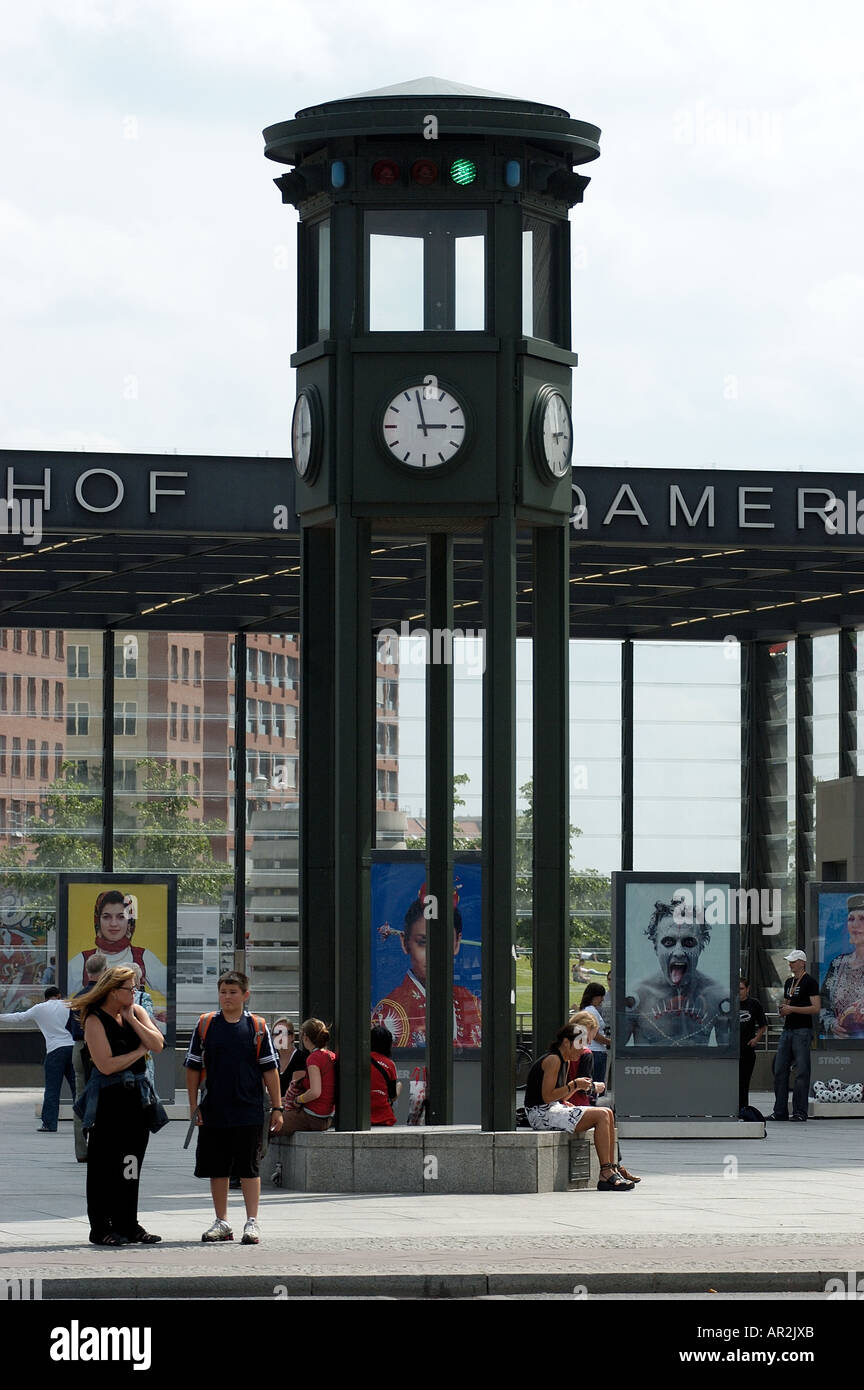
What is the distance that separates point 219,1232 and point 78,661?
19730 millimetres

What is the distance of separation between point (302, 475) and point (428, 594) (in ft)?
5.12

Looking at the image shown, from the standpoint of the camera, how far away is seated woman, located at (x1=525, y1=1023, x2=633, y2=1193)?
734 inches

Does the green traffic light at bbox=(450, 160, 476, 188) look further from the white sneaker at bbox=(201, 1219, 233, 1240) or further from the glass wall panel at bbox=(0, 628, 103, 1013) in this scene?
the glass wall panel at bbox=(0, 628, 103, 1013)

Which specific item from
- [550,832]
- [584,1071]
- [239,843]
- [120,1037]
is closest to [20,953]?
[239,843]

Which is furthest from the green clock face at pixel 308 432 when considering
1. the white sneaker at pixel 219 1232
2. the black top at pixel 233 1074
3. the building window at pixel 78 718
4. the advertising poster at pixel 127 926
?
the building window at pixel 78 718

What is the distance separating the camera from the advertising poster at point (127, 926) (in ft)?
84.5

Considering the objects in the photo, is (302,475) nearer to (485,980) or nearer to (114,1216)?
(485,980)

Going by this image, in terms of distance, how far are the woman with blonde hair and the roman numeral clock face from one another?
505 cm

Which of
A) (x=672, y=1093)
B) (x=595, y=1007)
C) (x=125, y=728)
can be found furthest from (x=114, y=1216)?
(x=125, y=728)

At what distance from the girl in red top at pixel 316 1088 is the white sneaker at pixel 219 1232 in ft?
11.5

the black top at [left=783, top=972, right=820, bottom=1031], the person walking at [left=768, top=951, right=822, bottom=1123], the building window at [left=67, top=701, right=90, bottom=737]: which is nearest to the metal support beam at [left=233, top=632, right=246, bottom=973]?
the building window at [left=67, top=701, right=90, bottom=737]

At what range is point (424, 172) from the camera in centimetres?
1853

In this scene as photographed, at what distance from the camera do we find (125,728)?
33.2m

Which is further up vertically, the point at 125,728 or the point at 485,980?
the point at 125,728
